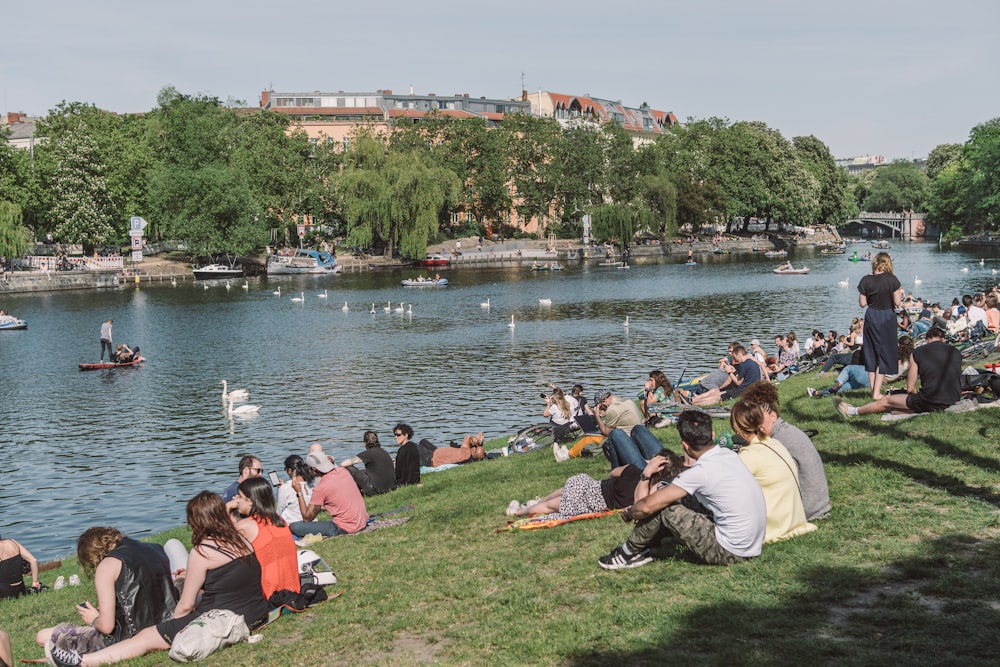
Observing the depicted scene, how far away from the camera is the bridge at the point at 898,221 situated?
552 feet

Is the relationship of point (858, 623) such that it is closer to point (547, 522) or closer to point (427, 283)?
point (547, 522)

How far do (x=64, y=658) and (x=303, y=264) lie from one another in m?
90.5

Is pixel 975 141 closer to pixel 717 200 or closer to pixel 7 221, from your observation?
pixel 717 200

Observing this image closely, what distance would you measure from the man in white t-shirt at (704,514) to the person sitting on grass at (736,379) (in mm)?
11586

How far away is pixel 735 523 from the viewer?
8453 millimetres

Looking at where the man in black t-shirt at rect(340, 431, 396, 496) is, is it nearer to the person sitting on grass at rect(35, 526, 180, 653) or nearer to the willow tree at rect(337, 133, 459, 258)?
the person sitting on grass at rect(35, 526, 180, 653)

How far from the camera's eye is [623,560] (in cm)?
875

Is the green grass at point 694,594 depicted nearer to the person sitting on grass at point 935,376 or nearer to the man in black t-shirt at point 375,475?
the person sitting on grass at point 935,376

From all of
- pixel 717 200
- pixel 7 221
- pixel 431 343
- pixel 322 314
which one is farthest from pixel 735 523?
pixel 717 200

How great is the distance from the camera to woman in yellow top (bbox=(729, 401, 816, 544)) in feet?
29.1

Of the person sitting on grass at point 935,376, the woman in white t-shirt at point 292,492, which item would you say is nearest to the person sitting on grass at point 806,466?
the person sitting on grass at point 935,376

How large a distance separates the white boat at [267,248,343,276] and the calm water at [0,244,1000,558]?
14771 millimetres

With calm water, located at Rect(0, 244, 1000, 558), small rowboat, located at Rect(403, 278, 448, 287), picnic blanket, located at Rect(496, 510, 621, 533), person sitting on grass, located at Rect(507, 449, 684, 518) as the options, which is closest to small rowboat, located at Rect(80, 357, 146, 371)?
calm water, located at Rect(0, 244, 1000, 558)

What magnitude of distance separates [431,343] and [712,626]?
4015 centimetres
